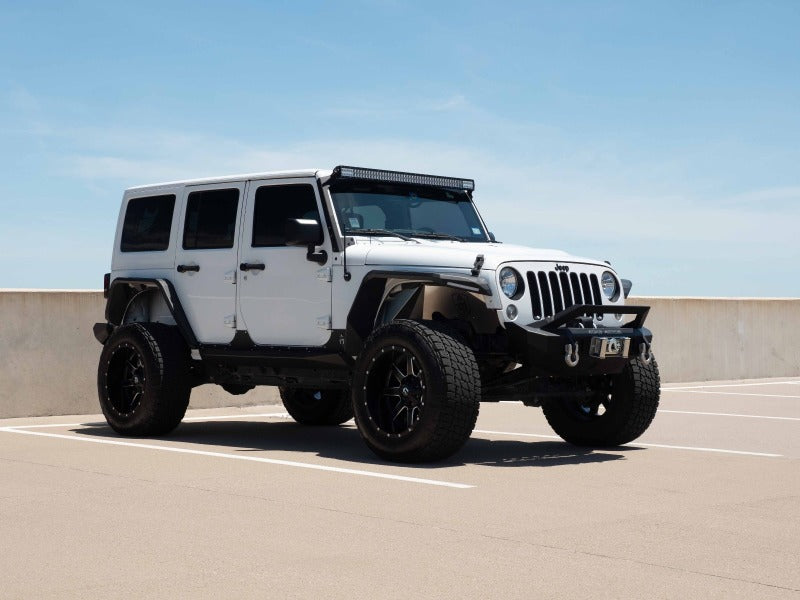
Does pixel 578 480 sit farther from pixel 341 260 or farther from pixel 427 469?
pixel 341 260

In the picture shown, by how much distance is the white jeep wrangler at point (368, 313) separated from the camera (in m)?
9.04

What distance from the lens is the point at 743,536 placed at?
20.7ft

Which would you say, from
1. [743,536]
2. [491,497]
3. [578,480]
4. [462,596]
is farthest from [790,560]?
[578,480]

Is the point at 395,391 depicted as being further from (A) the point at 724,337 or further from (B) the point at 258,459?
(A) the point at 724,337

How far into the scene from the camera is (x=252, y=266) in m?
10.5

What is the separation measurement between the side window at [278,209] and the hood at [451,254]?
70cm

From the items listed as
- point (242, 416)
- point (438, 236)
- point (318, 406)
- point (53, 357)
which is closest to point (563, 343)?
point (438, 236)

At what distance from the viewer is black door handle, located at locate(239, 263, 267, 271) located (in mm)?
10461

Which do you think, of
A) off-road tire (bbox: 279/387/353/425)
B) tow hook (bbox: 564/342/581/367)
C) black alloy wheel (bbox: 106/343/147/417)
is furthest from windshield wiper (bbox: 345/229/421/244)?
off-road tire (bbox: 279/387/353/425)

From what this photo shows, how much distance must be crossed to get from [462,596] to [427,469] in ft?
12.6

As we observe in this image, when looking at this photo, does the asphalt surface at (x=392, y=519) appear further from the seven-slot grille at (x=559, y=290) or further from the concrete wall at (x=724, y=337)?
the concrete wall at (x=724, y=337)

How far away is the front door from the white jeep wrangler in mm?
14

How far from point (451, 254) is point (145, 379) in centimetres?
323

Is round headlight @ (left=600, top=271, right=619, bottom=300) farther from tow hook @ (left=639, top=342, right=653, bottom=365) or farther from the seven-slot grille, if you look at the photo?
tow hook @ (left=639, top=342, right=653, bottom=365)
